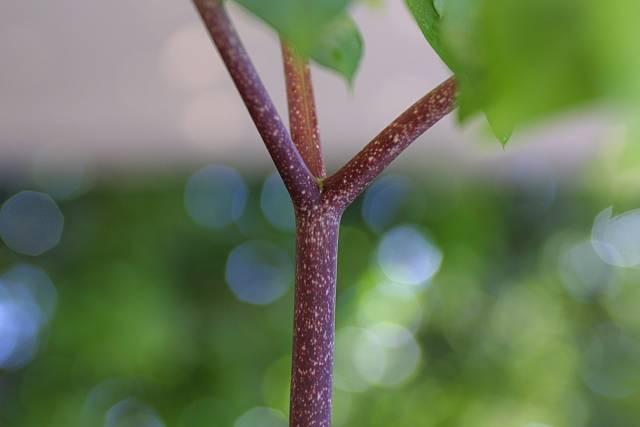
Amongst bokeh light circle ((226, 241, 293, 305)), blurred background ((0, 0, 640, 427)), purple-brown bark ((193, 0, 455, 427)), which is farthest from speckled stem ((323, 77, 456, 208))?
bokeh light circle ((226, 241, 293, 305))

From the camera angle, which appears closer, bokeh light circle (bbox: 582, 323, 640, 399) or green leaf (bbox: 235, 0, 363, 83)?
green leaf (bbox: 235, 0, 363, 83)

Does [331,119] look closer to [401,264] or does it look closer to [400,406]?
[401,264]

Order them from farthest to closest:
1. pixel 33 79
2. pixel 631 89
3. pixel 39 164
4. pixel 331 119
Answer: pixel 39 164 < pixel 331 119 < pixel 33 79 < pixel 631 89

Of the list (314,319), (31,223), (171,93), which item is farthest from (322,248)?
(31,223)

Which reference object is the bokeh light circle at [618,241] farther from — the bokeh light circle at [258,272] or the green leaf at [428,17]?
the green leaf at [428,17]

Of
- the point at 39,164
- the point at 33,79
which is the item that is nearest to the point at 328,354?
the point at 33,79

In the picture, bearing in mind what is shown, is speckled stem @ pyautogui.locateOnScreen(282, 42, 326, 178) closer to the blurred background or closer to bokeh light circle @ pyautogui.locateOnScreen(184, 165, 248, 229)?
the blurred background
